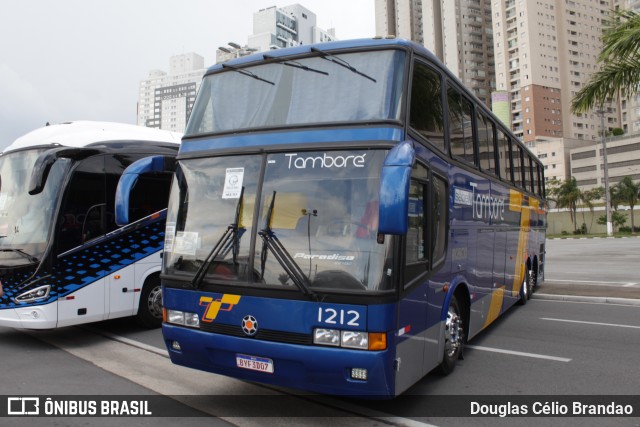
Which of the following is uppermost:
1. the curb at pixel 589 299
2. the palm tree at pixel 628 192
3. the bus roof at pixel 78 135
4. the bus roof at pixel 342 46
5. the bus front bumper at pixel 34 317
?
the palm tree at pixel 628 192

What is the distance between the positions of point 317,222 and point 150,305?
5.51m

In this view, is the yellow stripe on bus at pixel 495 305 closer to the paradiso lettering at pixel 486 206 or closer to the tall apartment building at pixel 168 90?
the paradiso lettering at pixel 486 206

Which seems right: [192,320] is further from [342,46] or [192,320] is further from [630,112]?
[630,112]

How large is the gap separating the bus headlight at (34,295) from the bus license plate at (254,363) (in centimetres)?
424

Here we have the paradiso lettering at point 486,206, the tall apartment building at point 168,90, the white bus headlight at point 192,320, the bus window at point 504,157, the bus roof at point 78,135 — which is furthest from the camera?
the tall apartment building at point 168,90

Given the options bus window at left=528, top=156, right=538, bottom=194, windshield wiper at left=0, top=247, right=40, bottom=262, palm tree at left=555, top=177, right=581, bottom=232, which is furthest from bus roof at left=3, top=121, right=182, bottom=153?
palm tree at left=555, top=177, right=581, bottom=232

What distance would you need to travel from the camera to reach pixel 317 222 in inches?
172

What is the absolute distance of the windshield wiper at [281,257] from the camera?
13.8ft

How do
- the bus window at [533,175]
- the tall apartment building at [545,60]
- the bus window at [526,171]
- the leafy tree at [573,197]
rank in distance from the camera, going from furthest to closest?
the tall apartment building at [545,60], the leafy tree at [573,197], the bus window at [533,175], the bus window at [526,171]

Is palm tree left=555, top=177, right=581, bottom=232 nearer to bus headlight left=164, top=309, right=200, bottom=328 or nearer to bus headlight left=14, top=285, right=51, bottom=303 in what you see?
bus headlight left=14, top=285, right=51, bottom=303

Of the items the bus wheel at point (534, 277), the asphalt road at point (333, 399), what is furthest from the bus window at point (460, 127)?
the bus wheel at point (534, 277)

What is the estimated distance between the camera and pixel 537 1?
106125 mm

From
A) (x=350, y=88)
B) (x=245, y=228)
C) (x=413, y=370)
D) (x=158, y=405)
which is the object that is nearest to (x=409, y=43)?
(x=350, y=88)

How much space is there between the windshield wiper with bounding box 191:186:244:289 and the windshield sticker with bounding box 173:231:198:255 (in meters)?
0.24
